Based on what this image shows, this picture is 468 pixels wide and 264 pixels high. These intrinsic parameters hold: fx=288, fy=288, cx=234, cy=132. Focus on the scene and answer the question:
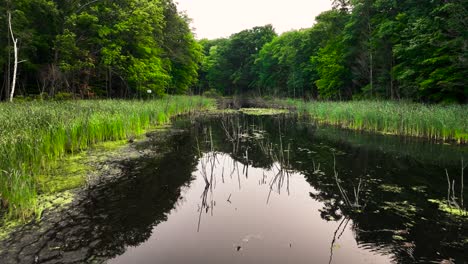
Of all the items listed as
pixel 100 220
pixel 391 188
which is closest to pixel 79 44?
pixel 100 220

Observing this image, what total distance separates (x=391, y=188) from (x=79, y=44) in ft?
61.8

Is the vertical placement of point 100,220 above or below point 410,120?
below

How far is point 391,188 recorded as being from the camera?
5414 mm

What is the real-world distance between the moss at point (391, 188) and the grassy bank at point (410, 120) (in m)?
5.77

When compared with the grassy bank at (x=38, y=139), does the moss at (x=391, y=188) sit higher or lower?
lower

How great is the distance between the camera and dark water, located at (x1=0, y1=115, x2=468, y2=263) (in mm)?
3215

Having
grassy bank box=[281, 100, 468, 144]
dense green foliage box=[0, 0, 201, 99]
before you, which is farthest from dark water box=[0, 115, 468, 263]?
dense green foliage box=[0, 0, 201, 99]

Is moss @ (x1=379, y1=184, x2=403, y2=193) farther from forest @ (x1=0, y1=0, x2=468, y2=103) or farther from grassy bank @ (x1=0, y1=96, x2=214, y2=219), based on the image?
forest @ (x1=0, y1=0, x2=468, y2=103)

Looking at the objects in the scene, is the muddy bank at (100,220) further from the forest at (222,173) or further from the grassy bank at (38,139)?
the grassy bank at (38,139)

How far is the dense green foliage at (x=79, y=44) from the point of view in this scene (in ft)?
53.3

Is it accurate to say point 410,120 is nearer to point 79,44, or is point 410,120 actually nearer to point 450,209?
point 450,209

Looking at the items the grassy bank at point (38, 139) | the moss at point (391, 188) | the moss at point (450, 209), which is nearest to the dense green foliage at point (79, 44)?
the grassy bank at point (38, 139)

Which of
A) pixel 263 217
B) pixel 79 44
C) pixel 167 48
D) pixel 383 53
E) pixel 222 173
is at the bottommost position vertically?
pixel 263 217

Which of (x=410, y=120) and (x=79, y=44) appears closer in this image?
(x=410, y=120)
